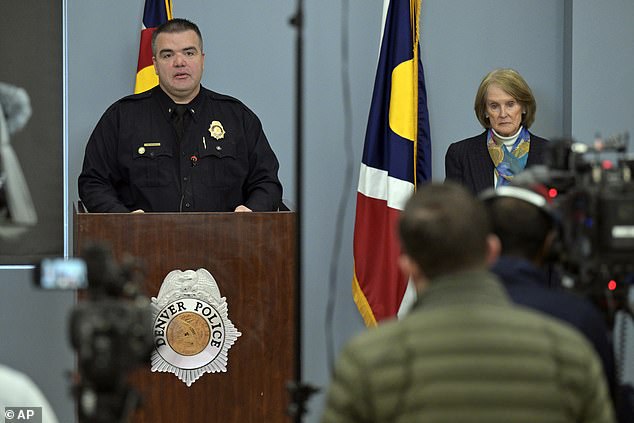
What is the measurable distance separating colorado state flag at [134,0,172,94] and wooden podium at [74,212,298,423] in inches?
58.7

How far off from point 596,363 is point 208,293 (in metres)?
2.46

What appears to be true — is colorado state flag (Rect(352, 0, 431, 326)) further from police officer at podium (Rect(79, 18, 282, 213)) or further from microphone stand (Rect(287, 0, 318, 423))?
microphone stand (Rect(287, 0, 318, 423))

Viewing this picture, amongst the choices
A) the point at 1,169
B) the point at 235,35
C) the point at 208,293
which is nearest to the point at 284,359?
the point at 208,293

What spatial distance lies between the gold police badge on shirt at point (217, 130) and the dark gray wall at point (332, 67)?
982 millimetres

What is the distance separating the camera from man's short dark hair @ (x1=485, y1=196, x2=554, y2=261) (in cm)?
284

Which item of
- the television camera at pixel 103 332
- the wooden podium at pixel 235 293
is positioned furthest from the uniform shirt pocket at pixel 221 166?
the television camera at pixel 103 332

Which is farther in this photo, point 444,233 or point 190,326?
point 190,326

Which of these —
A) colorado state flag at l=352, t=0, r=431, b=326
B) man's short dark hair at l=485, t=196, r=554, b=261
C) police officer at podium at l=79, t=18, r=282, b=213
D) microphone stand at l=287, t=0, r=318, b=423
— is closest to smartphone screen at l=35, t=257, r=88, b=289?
microphone stand at l=287, t=0, r=318, b=423

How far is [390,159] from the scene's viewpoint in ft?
19.7

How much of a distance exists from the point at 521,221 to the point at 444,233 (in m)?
0.66

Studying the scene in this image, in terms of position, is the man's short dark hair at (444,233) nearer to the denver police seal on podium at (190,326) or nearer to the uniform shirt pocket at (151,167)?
the denver police seal on podium at (190,326)

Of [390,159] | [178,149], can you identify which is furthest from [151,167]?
[390,159]

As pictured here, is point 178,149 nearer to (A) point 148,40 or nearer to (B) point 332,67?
(A) point 148,40

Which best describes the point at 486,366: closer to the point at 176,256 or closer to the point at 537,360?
the point at 537,360
